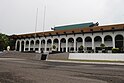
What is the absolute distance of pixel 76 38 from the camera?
187 ft

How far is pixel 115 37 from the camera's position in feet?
163

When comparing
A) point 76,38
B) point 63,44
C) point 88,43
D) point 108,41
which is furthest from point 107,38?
point 63,44

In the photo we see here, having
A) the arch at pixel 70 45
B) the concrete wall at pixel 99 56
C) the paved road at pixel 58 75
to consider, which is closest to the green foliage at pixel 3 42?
the arch at pixel 70 45

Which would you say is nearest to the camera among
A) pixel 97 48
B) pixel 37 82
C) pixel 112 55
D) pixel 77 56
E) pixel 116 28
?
pixel 37 82

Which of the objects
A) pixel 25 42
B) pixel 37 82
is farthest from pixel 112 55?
pixel 25 42

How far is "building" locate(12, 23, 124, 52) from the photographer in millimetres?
49316

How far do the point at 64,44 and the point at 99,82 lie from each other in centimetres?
5369

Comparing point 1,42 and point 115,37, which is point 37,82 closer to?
point 115,37

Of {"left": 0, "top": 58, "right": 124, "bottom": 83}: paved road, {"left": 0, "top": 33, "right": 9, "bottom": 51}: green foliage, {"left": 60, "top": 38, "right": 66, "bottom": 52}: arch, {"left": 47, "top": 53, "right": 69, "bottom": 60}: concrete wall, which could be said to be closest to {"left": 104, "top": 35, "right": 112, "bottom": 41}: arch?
{"left": 60, "top": 38, "right": 66, "bottom": 52}: arch

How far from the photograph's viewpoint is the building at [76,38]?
49.3 m

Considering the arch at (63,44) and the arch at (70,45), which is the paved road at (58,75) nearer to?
the arch at (70,45)

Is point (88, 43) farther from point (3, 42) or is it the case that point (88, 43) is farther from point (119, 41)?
point (3, 42)

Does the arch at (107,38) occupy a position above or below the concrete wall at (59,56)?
above

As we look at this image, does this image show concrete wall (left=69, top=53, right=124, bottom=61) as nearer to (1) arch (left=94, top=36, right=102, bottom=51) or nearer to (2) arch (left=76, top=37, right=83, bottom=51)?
(1) arch (left=94, top=36, right=102, bottom=51)
